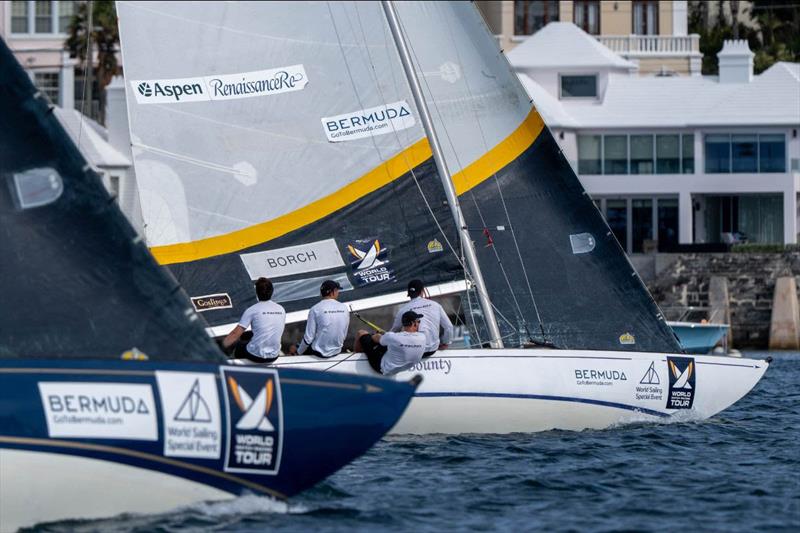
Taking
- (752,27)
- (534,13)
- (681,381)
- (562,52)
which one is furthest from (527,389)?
(752,27)

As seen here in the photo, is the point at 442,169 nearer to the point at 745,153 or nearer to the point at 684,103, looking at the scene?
the point at 745,153

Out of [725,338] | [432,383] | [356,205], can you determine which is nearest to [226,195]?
[356,205]

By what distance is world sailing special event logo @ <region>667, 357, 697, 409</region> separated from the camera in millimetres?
19734

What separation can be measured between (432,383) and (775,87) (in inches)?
1768

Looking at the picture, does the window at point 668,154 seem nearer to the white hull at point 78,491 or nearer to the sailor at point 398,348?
the sailor at point 398,348

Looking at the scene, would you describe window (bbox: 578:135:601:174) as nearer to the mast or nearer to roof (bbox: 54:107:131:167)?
roof (bbox: 54:107:131:167)

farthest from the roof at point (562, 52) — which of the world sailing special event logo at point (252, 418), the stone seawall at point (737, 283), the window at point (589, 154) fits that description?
the world sailing special event logo at point (252, 418)

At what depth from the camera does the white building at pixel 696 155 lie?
5919cm

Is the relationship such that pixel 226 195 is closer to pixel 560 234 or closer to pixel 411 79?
pixel 411 79

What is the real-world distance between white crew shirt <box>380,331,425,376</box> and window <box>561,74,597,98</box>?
46.2 metres

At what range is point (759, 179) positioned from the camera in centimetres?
5888

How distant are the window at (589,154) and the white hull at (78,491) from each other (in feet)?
159

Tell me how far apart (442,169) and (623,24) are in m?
52.9

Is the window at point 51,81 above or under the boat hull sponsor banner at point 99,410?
above
